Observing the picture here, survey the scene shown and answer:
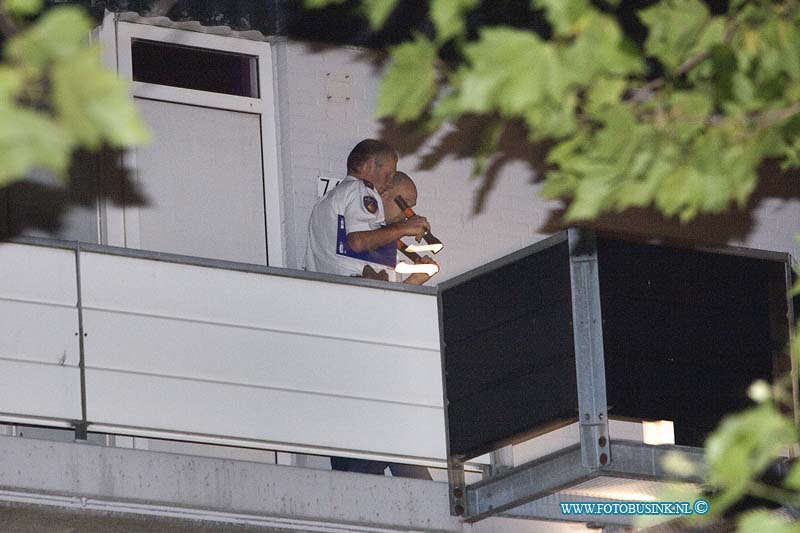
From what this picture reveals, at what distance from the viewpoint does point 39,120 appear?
296 centimetres

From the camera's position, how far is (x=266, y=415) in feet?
25.2

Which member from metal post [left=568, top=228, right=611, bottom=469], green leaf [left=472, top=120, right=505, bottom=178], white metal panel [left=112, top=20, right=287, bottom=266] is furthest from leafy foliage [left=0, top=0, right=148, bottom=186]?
white metal panel [left=112, top=20, right=287, bottom=266]

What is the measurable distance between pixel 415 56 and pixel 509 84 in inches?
20.0

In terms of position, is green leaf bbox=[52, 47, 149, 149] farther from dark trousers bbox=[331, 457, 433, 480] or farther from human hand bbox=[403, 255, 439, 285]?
human hand bbox=[403, 255, 439, 285]

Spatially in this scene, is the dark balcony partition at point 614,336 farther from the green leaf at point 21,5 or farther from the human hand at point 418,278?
the green leaf at point 21,5

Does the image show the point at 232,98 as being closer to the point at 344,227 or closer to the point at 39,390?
the point at 344,227

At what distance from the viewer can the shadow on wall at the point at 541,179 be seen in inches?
391

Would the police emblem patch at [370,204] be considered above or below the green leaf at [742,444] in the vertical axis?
above

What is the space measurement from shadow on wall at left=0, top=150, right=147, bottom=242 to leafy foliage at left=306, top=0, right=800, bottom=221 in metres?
4.68

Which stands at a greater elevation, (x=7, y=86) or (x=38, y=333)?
(x=38, y=333)

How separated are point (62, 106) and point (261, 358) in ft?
15.7

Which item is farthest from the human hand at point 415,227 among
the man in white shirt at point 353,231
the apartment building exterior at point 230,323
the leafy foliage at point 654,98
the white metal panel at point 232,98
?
the leafy foliage at point 654,98

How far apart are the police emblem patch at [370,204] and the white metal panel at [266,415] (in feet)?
4.31

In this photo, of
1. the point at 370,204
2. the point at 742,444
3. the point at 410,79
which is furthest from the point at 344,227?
the point at 742,444
